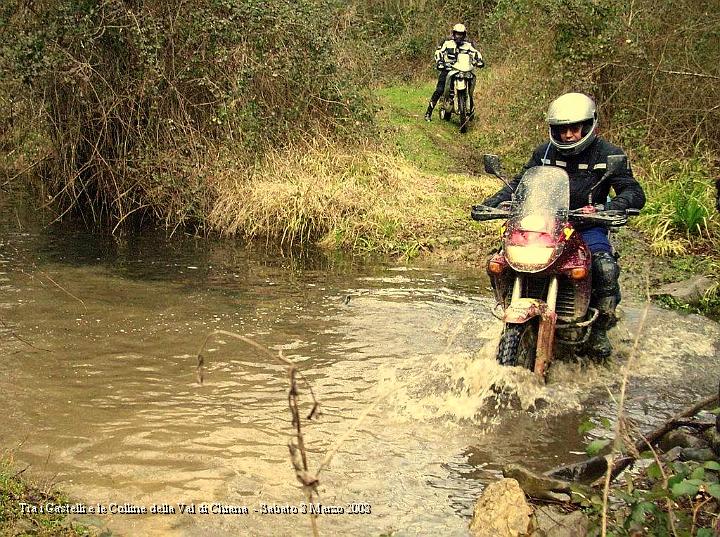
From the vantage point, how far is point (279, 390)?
21.2 ft

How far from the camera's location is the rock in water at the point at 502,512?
4441mm

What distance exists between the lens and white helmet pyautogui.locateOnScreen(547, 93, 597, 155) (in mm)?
6812

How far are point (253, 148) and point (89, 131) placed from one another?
2.16m

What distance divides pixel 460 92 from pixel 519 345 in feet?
40.2

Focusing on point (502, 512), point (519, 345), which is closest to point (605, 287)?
point (519, 345)

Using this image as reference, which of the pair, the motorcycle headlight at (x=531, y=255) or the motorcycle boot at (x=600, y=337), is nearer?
the motorcycle headlight at (x=531, y=255)

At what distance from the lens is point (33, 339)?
7328mm

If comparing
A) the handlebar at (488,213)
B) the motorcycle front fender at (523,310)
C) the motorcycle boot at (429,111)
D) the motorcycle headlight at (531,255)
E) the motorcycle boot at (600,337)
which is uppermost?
the motorcycle boot at (429,111)

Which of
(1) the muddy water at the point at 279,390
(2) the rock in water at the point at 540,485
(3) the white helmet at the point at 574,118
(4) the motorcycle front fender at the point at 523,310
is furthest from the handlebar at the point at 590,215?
(2) the rock in water at the point at 540,485

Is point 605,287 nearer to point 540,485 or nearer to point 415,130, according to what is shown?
point 540,485

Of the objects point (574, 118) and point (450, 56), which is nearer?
point (574, 118)

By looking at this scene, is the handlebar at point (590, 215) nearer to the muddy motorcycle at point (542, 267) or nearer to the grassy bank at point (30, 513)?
the muddy motorcycle at point (542, 267)

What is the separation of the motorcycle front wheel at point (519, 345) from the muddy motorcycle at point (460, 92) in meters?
11.9

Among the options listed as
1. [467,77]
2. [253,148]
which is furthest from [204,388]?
[467,77]
